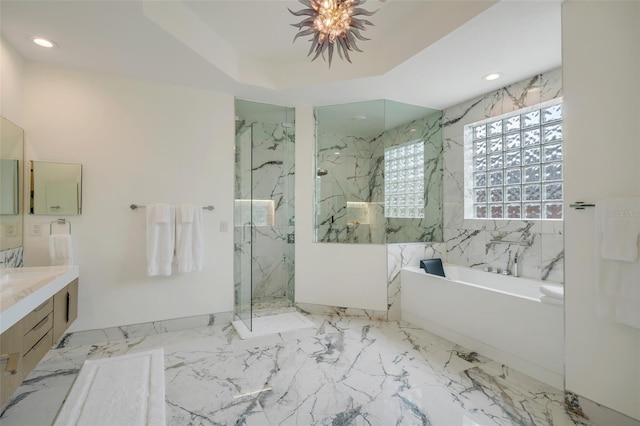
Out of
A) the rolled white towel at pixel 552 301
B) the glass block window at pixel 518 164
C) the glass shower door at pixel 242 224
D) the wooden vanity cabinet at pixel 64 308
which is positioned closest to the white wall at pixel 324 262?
the glass shower door at pixel 242 224

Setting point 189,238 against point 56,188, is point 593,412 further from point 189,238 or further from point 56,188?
point 56,188

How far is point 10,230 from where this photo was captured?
232 cm

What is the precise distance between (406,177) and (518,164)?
1238 millimetres

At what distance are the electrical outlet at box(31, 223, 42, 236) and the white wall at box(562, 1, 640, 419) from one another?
4002mm

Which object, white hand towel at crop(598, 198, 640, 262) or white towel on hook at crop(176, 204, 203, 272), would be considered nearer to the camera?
white hand towel at crop(598, 198, 640, 262)

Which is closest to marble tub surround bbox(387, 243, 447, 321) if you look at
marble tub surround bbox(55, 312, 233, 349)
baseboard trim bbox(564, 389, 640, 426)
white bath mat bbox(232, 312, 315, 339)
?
white bath mat bbox(232, 312, 315, 339)

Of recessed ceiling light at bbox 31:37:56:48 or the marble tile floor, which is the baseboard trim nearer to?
the marble tile floor

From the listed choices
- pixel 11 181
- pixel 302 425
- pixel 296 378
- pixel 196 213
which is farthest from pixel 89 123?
pixel 302 425

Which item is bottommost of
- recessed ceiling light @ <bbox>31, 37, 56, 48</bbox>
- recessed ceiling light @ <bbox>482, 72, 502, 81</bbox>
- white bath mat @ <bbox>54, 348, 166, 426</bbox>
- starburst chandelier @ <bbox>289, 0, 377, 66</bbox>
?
white bath mat @ <bbox>54, 348, 166, 426</bbox>

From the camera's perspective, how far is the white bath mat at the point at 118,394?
67.4 inches

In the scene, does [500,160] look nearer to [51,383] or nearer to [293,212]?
[293,212]

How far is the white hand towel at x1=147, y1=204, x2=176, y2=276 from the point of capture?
282 cm

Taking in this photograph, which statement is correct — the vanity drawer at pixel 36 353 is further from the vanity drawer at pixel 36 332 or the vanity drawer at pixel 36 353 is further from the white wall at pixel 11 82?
the white wall at pixel 11 82

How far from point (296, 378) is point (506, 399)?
1372 mm
